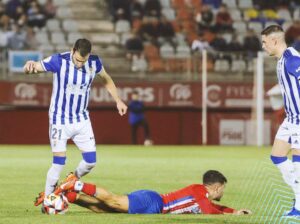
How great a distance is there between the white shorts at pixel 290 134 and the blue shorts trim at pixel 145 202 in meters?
1.60

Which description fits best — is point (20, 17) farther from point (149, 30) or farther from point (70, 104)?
point (70, 104)

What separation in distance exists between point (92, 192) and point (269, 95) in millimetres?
20144

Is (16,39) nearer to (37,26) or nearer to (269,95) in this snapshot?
(37,26)

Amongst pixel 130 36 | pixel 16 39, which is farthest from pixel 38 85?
pixel 130 36

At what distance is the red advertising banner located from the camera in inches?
1164

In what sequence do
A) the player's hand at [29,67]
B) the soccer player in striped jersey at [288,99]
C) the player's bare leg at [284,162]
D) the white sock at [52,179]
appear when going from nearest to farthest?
the soccer player in striped jersey at [288,99]
the player's bare leg at [284,162]
the player's hand at [29,67]
the white sock at [52,179]

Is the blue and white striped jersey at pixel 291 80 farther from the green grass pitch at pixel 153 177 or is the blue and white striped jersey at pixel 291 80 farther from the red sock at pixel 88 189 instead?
the red sock at pixel 88 189

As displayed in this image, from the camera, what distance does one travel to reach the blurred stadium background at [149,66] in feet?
95.3

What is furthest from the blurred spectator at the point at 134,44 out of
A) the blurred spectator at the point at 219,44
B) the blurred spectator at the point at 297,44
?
the blurred spectator at the point at 297,44

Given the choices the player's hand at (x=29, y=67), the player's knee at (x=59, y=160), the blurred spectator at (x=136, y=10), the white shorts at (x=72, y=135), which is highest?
the blurred spectator at (x=136, y=10)

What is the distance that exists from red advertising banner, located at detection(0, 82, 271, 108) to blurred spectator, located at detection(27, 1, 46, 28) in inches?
90.4

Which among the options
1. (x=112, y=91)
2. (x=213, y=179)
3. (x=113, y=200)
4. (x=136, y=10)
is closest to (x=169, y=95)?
(x=136, y=10)

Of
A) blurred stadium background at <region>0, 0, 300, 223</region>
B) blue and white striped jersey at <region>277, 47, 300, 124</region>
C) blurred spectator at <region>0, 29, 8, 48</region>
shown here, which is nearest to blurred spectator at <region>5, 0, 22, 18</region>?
blurred stadium background at <region>0, 0, 300, 223</region>

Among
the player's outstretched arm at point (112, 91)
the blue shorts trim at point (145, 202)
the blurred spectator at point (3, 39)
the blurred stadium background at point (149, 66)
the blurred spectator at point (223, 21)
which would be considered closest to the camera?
the blue shorts trim at point (145, 202)
